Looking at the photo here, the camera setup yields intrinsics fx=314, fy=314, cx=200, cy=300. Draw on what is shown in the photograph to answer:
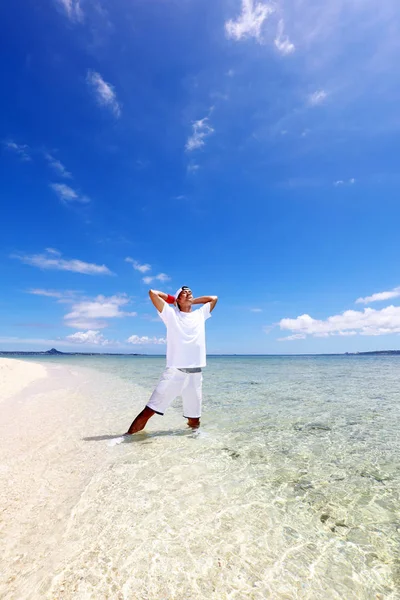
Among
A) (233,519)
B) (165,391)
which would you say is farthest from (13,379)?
(233,519)

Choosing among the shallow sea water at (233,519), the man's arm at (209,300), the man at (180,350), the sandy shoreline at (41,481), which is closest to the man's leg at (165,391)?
the man at (180,350)

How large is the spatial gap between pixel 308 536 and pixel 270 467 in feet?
6.80

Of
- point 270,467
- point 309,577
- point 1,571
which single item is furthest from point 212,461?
point 1,571

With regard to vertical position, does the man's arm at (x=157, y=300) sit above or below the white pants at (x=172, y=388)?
above

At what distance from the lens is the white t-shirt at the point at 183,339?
6625mm

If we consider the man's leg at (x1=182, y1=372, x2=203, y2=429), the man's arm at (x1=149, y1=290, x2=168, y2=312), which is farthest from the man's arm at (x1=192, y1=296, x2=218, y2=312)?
the man's leg at (x1=182, y1=372, x2=203, y2=429)

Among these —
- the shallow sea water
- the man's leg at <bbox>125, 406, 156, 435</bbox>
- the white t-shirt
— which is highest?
the white t-shirt

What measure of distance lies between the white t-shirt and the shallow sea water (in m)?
1.76

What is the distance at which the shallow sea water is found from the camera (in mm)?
2764

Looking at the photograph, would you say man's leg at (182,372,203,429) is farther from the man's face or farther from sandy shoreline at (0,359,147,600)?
sandy shoreline at (0,359,147,600)

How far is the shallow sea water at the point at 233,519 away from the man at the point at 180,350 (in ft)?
3.08

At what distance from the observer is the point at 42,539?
331 cm

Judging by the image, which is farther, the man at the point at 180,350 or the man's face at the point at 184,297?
the man's face at the point at 184,297

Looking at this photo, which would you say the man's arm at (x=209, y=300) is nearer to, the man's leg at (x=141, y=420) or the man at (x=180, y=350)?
the man at (x=180, y=350)
